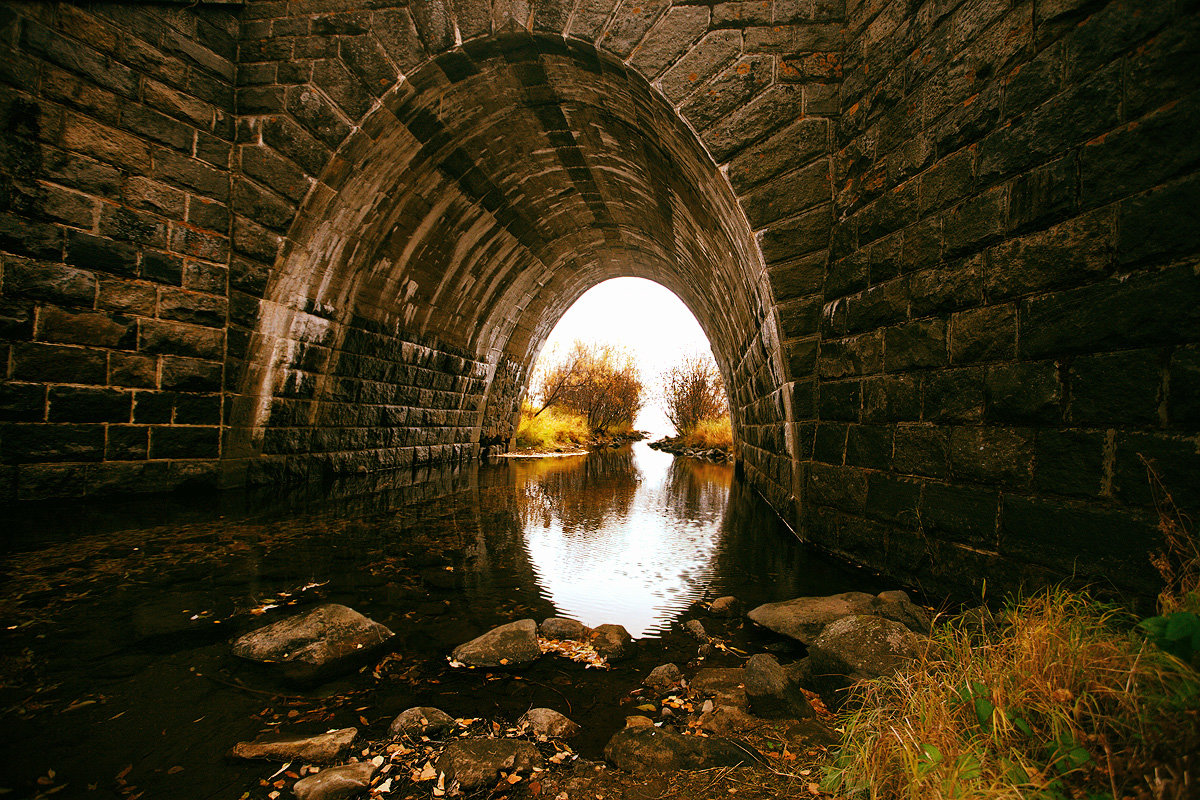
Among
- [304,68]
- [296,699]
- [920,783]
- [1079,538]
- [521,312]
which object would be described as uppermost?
[304,68]

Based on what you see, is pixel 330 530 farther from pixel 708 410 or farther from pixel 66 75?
pixel 708 410

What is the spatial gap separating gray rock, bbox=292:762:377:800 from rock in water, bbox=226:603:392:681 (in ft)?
2.40

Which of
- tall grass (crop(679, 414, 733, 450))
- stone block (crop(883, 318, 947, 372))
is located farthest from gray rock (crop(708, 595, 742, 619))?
tall grass (crop(679, 414, 733, 450))

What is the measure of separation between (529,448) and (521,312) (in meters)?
6.01

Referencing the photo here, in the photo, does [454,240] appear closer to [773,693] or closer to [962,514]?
[962,514]

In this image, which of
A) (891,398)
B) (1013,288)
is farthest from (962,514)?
(1013,288)

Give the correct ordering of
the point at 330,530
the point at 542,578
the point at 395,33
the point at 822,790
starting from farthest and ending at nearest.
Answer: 1. the point at 395,33
2. the point at 330,530
3. the point at 542,578
4. the point at 822,790

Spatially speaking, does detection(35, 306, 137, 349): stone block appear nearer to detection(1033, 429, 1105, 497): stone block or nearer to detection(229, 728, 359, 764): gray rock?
detection(229, 728, 359, 764): gray rock

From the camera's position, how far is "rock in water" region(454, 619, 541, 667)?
2.38 m

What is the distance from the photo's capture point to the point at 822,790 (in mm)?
1484

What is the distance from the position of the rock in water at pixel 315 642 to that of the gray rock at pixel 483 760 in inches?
34.3

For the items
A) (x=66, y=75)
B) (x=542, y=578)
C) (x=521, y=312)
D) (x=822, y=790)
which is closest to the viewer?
(x=822, y=790)

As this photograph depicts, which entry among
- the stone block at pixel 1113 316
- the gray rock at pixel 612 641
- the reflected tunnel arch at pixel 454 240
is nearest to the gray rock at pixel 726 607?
the gray rock at pixel 612 641

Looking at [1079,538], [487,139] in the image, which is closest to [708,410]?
[487,139]
